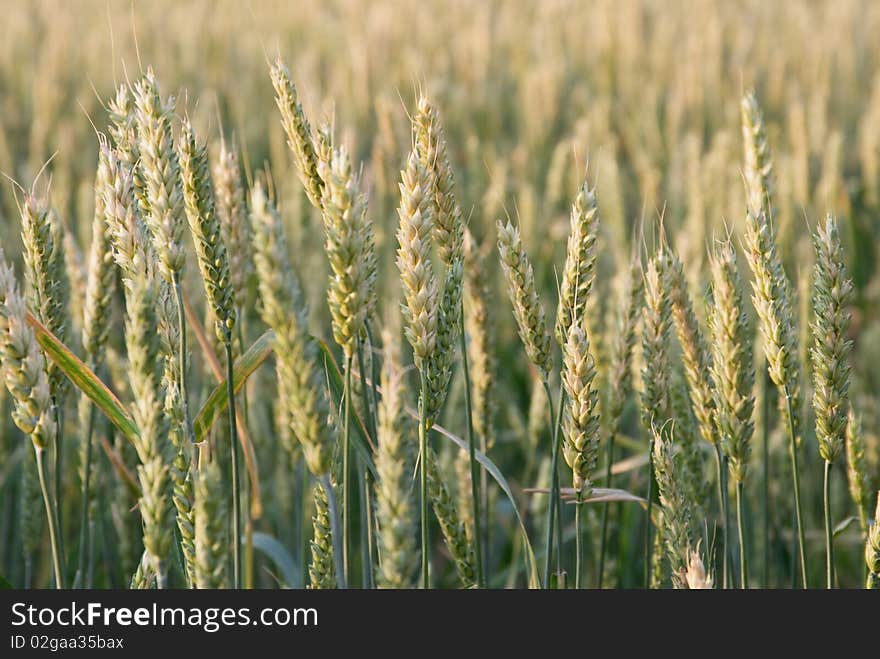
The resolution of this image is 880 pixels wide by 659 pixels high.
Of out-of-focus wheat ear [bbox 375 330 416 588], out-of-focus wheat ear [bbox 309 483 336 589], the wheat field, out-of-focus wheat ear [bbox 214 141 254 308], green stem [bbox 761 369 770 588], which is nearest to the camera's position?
out-of-focus wheat ear [bbox 375 330 416 588]

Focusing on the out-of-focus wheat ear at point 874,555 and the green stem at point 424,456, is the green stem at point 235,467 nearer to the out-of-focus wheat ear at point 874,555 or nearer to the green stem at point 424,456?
the green stem at point 424,456

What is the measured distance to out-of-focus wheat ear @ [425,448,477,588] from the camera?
1341 millimetres

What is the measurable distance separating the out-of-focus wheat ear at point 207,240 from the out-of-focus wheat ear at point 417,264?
22 centimetres

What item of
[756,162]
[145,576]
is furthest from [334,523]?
[756,162]

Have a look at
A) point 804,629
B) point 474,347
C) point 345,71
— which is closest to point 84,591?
point 474,347

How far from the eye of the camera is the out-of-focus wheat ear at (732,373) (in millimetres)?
1270

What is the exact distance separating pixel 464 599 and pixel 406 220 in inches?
17.6

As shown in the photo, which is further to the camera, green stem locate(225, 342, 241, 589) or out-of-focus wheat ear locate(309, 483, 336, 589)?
out-of-focus wheat ear locate(309, 483, 336, 589)

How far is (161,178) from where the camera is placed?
1.19 meters

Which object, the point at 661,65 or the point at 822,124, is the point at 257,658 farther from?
the point at 661,65

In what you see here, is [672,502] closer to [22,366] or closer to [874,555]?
[874,555]

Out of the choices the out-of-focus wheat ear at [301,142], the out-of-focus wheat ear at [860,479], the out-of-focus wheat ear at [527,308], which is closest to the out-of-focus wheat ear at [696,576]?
the out-of-focus wheat ear at [527,308]

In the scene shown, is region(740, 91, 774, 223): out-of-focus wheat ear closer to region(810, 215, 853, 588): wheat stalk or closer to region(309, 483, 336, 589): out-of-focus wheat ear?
region(810, 215, 853, 588): wheat stalk

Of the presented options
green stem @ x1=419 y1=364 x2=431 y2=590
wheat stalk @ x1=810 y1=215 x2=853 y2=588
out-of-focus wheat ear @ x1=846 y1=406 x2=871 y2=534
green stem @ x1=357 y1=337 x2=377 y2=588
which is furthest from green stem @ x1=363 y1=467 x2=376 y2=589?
out-of-focus wheat ear @ x1=846 y1=406 x2=871 y2=534
